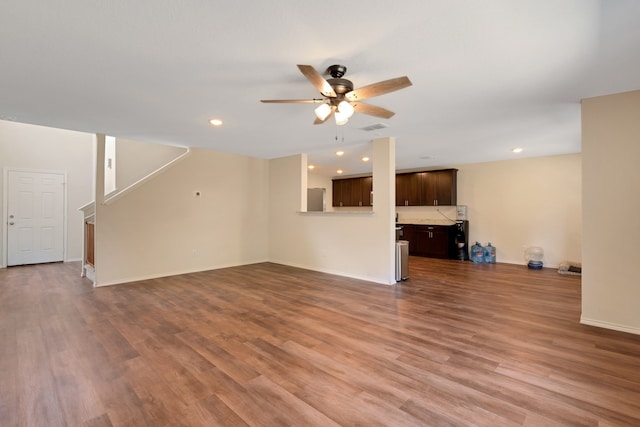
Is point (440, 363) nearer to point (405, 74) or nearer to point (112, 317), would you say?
point (405, 74)

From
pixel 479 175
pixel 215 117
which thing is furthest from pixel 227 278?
pixel 479 175

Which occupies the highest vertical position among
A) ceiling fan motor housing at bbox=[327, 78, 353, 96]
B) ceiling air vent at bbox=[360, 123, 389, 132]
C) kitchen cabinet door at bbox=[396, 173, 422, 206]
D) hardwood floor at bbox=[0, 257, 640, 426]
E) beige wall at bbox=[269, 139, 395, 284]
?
ceiling air vent at bbox=[360, 123, 389, 132]

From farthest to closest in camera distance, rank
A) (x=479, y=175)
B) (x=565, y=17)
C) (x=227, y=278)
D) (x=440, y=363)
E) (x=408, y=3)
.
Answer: (x=479, y=175) < (x=227, y=278) < (x=440, y=363) < (x=565, y=17) < (x=408, y=3)

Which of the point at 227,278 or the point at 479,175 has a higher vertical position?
the point at 479,175

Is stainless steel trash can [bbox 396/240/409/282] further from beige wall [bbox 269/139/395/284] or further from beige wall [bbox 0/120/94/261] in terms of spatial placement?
beige wall [bbox 0/120/94/261]

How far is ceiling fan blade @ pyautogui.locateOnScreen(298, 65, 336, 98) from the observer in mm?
2034

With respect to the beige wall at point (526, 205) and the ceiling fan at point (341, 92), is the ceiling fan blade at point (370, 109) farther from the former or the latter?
the beige wall at point (526, 205)

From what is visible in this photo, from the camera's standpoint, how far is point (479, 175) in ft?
23.3

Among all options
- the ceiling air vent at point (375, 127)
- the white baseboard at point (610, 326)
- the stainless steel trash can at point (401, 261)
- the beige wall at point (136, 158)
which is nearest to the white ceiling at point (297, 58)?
the ceiling air vent at point (375, 127)

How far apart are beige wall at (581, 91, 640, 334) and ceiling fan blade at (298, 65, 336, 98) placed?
2829 mm

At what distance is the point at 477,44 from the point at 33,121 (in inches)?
206

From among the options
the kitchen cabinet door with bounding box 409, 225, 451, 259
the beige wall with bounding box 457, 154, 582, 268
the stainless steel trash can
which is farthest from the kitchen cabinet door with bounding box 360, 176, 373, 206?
the stainless steel trash can

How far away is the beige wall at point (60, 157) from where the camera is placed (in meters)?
6.14

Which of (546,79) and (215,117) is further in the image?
(215,117)
